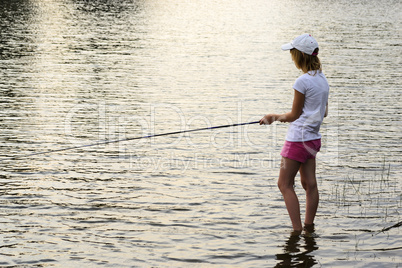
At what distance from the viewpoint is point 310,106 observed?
567 cm

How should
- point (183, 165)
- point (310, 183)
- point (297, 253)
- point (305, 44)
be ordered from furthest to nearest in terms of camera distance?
point (183, 165) → point (310, 183) → point (297, 253) → point (305, 44)

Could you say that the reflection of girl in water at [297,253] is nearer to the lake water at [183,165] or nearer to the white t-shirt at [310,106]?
the lake water at [183,165]

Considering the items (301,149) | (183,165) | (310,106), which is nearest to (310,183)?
(301,149)

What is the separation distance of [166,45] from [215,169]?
66.4 ft

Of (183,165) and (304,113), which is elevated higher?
(304,113)

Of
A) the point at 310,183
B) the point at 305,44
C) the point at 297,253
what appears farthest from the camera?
the point at 310,183

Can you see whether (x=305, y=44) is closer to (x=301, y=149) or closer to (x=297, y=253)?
(x=301, y=149)

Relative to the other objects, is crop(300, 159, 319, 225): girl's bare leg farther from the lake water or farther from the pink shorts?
the lake water

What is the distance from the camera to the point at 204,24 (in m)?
43.4

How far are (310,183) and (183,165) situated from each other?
12.3 feet

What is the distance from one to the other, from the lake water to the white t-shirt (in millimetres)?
1218

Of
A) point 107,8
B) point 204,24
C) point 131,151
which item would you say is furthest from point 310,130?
point 107,8

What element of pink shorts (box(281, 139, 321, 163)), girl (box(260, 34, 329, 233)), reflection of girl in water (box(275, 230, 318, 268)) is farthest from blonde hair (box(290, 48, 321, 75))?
reflection of girl in water (box(275, 230, 318, 268))

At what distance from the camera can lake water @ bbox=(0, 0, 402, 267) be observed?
6082mm
